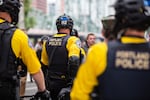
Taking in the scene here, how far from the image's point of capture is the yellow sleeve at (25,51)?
5.11 meters

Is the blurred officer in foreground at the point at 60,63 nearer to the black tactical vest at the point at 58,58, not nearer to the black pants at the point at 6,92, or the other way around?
the black tactical vest at the point at 58,58

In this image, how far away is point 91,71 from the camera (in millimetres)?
3758

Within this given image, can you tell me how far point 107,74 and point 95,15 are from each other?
92.8 metres

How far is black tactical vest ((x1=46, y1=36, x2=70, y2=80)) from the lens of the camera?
23.3ft

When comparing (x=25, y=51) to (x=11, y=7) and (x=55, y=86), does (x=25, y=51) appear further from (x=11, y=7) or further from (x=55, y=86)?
(x=55, y=86)

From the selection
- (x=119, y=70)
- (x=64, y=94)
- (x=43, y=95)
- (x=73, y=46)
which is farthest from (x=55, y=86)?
(x=119, y=70)

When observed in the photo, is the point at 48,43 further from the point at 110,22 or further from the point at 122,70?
the point at 122,70

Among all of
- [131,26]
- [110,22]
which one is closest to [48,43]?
[110,22]

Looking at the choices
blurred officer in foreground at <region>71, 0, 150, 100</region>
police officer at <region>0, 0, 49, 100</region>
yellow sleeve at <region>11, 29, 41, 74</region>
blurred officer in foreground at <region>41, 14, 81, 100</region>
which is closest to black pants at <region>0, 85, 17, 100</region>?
police officer at <region>0, 0, 49, 100</region>

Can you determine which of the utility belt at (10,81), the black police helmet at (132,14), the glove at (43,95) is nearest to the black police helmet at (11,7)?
the utility belt at (10,81)

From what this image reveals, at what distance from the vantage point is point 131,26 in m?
3.90

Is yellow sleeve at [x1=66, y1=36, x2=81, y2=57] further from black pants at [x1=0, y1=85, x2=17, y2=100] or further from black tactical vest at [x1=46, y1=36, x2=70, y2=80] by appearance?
black pants at [x1=0, y1=85, x2=17, y2=100]

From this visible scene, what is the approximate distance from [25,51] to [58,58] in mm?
2003

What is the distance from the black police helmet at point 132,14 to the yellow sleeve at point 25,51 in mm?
1385
